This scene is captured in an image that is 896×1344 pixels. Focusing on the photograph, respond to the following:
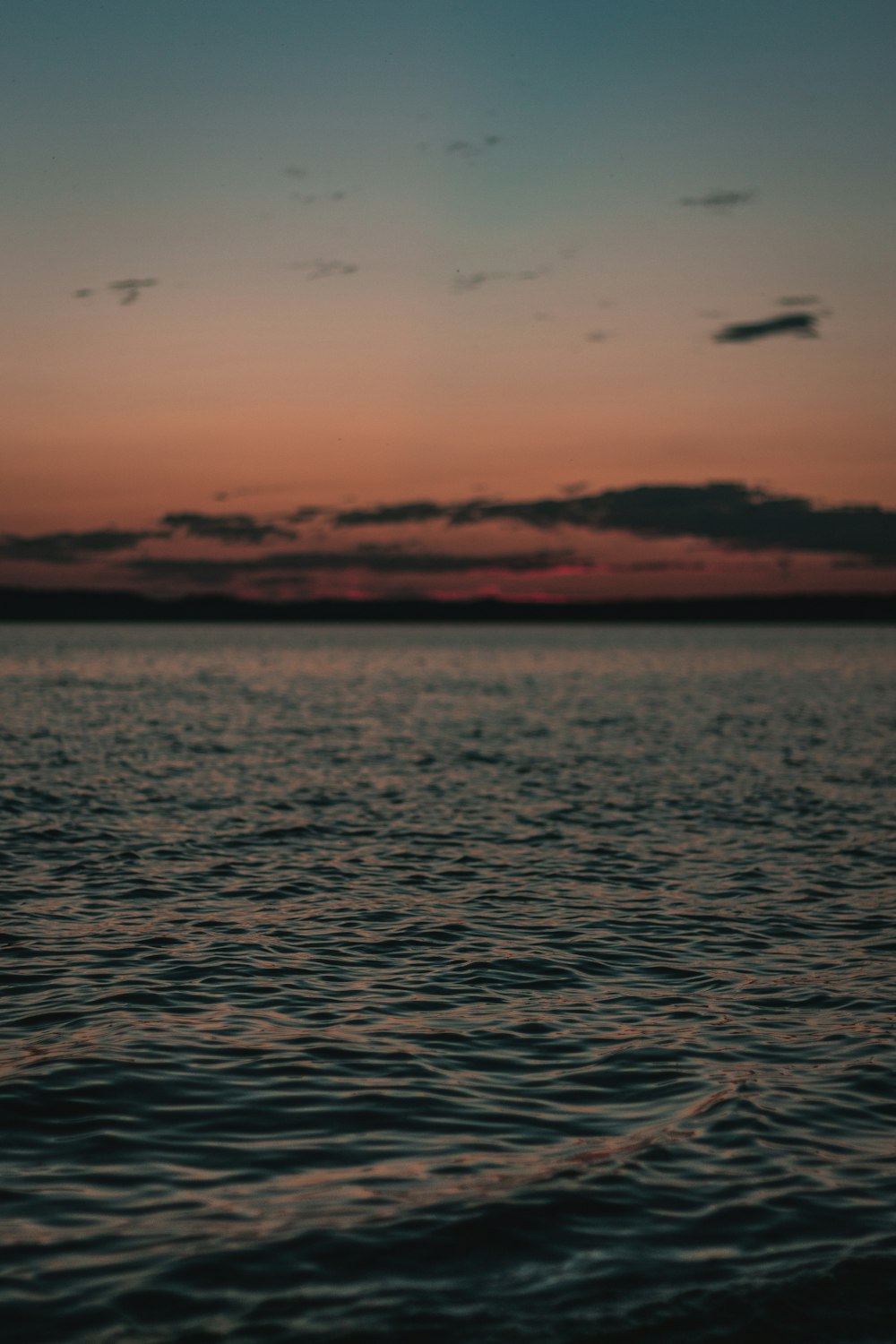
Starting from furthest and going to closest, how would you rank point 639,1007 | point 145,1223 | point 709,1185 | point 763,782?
point 763,782 < point 639,1007 < point 709,1185 < point 145,1223

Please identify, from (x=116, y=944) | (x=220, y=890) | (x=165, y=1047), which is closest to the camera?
(x=165, y=1047)

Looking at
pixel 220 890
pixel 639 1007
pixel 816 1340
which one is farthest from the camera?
pixel 220 890

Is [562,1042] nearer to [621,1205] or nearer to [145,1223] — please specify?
[621,1205]

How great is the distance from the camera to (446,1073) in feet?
46.8

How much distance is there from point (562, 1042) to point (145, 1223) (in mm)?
6569

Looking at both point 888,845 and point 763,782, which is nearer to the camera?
point 888,845

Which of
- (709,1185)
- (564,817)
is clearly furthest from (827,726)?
(709,1185)

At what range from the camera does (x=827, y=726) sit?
69.6 metres

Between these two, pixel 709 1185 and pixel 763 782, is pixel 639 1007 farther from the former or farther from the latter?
pixel 763 782

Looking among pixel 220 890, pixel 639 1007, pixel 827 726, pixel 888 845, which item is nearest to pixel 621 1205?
pixel 639 1007

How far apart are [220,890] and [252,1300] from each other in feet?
53.0

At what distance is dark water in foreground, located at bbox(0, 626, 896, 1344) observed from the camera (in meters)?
9.39

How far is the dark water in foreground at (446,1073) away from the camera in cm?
939

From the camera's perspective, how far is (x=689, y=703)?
92.0m
